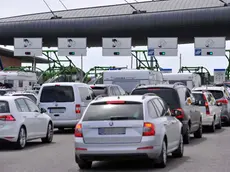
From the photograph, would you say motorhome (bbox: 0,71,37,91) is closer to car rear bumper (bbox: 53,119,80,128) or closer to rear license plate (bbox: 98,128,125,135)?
car rear bumper (bbox: 53,119,80,128)

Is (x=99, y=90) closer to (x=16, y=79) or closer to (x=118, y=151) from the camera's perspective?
(x=118, y=151)

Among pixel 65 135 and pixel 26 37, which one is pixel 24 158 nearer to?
pixel 65 135

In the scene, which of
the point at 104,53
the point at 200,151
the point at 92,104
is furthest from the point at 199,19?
the point at 92,104

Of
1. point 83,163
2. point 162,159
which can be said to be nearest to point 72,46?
point 83,163

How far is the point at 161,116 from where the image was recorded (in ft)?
46.0

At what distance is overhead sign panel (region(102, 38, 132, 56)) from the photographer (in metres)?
63.6

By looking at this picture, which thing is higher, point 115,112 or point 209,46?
point 209,46

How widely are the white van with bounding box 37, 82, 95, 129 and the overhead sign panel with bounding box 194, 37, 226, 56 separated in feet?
127

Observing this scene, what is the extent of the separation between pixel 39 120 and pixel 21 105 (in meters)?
1.00

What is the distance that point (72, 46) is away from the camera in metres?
64.4

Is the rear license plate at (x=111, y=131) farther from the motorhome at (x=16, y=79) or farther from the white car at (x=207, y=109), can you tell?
the motorhome at (x=16, y=79)

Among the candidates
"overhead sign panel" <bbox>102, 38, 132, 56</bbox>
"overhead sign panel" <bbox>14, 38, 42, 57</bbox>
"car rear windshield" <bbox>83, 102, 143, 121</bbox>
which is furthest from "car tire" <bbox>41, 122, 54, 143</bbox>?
"overhead sign panel" <bbox>14, 38, 42, 57</bbox>

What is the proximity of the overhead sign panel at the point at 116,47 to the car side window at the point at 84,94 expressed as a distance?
1473 inches

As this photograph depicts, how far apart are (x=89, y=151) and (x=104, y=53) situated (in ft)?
169
